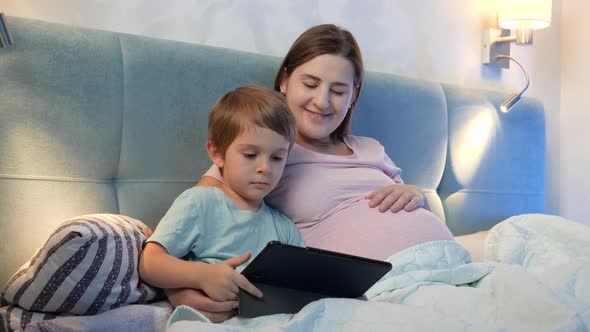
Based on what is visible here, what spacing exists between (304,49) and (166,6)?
347 millimetres

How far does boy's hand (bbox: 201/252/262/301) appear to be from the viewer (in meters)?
0.95

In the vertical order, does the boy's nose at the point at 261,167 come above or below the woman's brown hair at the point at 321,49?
below

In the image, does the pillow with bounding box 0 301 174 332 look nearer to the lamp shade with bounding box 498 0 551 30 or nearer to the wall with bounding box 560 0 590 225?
the lamp shade with bounding box 498 0 551 30

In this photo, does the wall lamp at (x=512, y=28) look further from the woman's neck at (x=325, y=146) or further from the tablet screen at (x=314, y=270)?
the tablet screen at (x=314, y=270)

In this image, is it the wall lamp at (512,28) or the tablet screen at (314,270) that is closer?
the tablet screen at (314,270)

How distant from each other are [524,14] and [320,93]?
Answer: 4.02ft

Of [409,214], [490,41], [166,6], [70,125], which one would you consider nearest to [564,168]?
[490,41]

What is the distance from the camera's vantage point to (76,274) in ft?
3.05

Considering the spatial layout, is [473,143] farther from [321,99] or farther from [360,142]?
Answer: [321,99]

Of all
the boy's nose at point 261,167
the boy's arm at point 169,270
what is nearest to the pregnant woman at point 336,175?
the boy's nose at point 261,167

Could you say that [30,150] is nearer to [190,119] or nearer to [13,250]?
[13,250]

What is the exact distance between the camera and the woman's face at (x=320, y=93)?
1409 mm

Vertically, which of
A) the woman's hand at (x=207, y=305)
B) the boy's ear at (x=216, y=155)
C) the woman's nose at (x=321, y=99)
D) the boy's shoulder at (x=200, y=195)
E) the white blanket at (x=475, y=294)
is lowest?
the woman's hand at (x=207, y=305)

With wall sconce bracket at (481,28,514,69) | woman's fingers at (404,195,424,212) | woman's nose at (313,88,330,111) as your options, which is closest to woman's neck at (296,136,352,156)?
woman's nose at (313,88,330,111)
